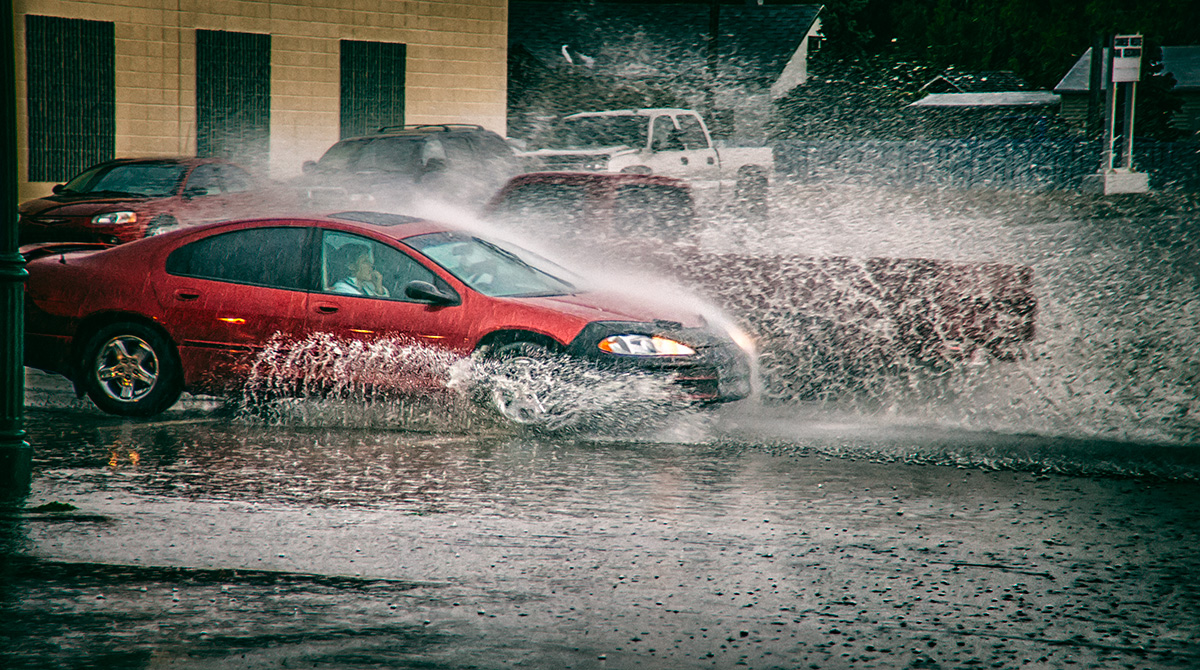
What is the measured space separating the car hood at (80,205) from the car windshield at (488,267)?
706 centimetres

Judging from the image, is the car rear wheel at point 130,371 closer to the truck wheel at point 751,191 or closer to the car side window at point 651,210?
the car side window at point 651,210

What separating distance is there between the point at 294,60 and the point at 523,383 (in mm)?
16273

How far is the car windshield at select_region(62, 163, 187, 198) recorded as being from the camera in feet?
48.9

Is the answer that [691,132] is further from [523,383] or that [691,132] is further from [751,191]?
[523,383]

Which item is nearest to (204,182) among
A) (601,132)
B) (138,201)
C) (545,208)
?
(138,201)

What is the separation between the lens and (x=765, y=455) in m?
7.32

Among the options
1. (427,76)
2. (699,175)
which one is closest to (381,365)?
(699,175)

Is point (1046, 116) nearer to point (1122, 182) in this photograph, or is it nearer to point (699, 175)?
point (1122, 182)

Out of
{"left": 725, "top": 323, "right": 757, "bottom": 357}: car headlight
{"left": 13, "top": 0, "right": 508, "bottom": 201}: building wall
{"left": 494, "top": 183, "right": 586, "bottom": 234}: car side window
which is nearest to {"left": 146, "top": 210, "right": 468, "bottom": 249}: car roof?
{"left": 725, "top": 323, "right": 757, "bottom": 357}: car headlight

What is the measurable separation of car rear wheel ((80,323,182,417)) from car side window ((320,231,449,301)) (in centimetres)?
115

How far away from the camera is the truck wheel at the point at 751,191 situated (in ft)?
69.4

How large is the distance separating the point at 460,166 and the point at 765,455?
11.5 metres

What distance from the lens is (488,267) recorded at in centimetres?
843

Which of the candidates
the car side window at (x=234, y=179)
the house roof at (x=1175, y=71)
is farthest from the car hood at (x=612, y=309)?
the house roof at (x=1175, y=71)
